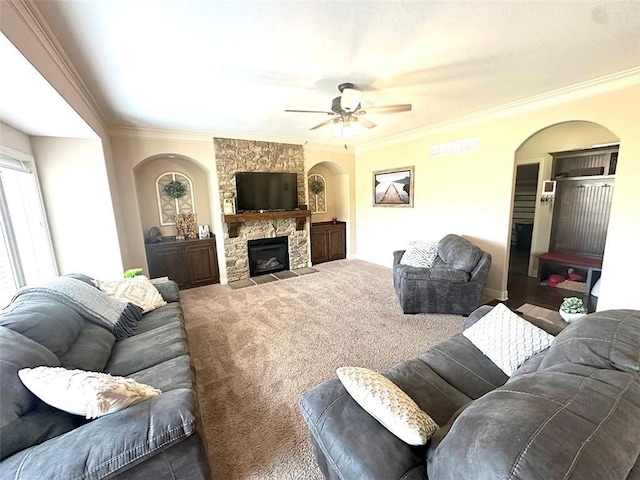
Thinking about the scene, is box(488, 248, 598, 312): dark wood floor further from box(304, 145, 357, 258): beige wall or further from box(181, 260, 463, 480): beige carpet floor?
box(304, 145, 357, 258): beige wall

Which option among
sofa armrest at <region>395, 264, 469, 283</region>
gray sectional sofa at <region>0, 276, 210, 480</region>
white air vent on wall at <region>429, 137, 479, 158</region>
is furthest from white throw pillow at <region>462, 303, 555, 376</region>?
white air vent on wall at <region>429, 137, 479, 158</region>

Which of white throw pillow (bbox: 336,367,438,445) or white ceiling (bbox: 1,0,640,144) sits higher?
white ceiling (bbox: 1,0,640,144)

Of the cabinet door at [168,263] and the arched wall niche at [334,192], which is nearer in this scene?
the cabinet door at [168,263]

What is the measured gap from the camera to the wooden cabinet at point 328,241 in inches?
230

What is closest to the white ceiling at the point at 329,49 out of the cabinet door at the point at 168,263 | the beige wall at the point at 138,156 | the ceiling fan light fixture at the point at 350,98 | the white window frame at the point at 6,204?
the ceiling fan light fixture at the point at 350,98

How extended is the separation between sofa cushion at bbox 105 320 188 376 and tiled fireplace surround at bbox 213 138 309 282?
112 inches

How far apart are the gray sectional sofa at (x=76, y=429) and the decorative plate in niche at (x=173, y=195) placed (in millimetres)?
3404

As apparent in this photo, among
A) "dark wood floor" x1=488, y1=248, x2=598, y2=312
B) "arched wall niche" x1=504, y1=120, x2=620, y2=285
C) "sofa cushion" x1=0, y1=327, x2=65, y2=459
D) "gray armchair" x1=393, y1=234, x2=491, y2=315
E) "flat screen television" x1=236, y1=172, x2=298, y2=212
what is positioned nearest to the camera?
"sofa cushion" x1=0, y1=327, x2=65, y2=459

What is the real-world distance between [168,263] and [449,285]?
423cm

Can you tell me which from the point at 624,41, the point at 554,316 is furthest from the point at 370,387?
the point at 624,41

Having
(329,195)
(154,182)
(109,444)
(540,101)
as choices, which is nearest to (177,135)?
(154,182)

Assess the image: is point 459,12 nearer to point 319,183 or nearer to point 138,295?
→ point 138,295

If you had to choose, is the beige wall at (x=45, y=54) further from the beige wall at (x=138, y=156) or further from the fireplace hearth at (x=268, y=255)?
the fireplace hearth at (x=268, y=255)

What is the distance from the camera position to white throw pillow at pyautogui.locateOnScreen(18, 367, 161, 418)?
1088 mm
